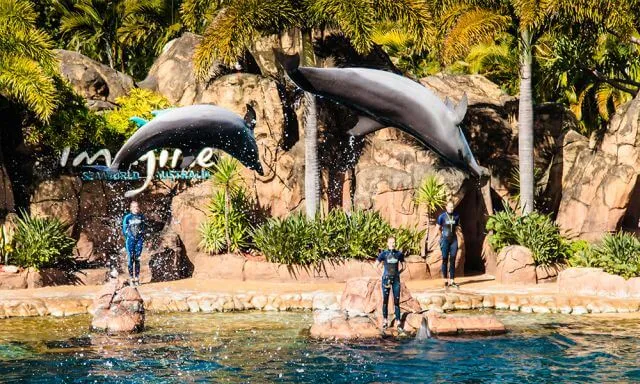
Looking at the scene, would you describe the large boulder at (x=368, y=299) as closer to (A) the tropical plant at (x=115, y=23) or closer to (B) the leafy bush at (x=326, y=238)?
(B) the leafy bush at (x=326, y=238)

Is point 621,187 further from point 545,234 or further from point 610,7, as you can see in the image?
point 610,7

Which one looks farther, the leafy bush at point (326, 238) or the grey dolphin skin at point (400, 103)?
the leafy bush at point (326, 238)

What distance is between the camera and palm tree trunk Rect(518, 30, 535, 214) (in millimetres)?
23875

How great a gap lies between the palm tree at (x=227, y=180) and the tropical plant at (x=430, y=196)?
13.2 ft

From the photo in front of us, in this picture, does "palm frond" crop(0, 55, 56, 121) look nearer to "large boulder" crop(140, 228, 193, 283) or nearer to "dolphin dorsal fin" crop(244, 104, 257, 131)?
"large boulder" crop(140, 228, 193, 283)

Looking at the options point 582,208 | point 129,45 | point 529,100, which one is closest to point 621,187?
point 582,208

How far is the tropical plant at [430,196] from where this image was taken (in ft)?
76.4

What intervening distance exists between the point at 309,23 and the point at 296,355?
10.0m

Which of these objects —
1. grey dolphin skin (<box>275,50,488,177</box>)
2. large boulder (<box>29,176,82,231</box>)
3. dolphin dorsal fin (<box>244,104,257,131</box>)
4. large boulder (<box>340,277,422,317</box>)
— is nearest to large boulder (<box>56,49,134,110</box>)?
large boulder (<box>29,176,82,231</box>)

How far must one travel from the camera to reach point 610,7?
74.5 feet

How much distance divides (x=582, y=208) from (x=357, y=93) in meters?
12.0

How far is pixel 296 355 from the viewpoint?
1559 centimetres

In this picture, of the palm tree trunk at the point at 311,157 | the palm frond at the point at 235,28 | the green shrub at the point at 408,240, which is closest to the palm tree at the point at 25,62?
the palm frond at the point at 235,28

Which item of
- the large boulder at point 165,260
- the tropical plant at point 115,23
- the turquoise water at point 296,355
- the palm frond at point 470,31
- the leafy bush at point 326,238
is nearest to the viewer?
the turquoise water at point 296,355
